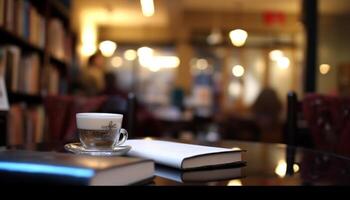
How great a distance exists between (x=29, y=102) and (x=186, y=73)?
5.30m

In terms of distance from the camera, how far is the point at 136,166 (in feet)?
1.85

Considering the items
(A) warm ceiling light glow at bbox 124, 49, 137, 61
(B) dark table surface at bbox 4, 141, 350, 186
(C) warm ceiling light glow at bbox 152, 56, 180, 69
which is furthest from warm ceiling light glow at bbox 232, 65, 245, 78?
(B) dark table surface at bbox 4, 141, 350, 186

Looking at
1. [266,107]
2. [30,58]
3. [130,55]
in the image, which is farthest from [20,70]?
[130,55]

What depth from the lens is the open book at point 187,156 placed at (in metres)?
0.67

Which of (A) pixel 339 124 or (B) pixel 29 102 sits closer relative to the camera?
(A) pixel 339 124

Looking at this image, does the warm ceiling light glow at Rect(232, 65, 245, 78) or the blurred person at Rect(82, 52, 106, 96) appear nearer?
the blurred person at Rect(82, 52, 106, 96)

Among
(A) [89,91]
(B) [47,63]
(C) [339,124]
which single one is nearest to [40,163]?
(C) [339,124]

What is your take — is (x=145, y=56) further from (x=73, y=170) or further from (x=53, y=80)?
(x=73, y=170)

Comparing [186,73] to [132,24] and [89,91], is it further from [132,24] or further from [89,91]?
[89,91]

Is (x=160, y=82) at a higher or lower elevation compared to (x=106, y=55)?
lower

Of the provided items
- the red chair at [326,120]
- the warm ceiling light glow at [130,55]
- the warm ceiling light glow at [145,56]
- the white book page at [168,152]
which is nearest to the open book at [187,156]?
the white book page at [168,152]

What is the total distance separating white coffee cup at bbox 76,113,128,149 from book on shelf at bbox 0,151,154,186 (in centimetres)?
15

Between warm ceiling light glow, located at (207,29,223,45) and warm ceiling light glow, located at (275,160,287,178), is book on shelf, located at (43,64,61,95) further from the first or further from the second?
warm ceiling light glow, located at (207,29,223,45)

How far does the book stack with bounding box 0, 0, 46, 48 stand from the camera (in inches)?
80.4
